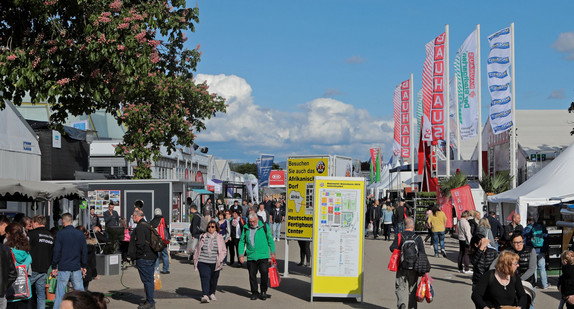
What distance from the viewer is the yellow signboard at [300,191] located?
1736 centimetres

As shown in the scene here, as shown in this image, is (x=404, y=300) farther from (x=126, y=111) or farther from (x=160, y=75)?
(x=126, y=111)

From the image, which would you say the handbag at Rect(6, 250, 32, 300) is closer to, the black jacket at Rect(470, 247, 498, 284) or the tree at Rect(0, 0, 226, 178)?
the tree at Rect(0, 0, 226, 178)

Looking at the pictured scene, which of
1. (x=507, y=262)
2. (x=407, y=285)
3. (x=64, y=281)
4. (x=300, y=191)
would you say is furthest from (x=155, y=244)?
(x=507, y=262)

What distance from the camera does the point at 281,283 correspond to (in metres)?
16.7

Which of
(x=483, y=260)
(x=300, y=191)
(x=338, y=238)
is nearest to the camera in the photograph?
(x=483, y=260)

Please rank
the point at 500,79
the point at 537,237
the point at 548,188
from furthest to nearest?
the point at 500,79
the point at 548,188
the point at 537,237

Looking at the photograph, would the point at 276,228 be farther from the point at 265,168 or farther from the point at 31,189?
the point at 265,168

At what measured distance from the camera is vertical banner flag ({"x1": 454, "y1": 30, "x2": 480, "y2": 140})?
122ft

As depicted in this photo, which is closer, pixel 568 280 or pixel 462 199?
pixel 568 280

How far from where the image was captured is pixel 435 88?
37562 millimetres

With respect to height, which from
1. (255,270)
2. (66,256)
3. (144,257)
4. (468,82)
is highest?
(468,82)

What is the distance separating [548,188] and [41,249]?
1497 cm

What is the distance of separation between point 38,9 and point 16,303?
4268mm

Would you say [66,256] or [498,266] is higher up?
[498,266]
